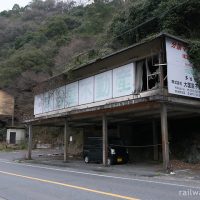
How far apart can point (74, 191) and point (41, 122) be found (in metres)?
19.6

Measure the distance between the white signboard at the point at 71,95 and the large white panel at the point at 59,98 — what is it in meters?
0.67

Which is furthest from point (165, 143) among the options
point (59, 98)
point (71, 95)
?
point (59, 98)

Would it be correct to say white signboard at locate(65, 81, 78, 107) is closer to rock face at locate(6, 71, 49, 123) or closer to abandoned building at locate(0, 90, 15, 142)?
rock face at locate(6, 71, 49, 123)

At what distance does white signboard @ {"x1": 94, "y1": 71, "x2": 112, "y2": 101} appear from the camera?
72.8ft

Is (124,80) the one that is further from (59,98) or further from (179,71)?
(59,98)

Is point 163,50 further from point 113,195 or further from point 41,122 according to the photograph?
point 41,122

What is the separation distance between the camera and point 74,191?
1067 centimetres

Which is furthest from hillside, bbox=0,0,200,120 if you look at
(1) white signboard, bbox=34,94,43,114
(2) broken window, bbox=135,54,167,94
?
(1) white signboard, bbox=34,94,43,114

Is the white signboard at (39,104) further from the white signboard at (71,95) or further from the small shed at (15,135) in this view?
the small shed at (15,135)

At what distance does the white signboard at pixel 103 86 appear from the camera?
22.2m

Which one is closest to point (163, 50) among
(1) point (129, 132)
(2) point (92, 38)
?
(1) point (129, 132)

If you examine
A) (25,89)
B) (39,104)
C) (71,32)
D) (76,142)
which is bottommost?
(76,142)

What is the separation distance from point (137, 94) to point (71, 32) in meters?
48.7

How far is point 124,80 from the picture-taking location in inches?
825
